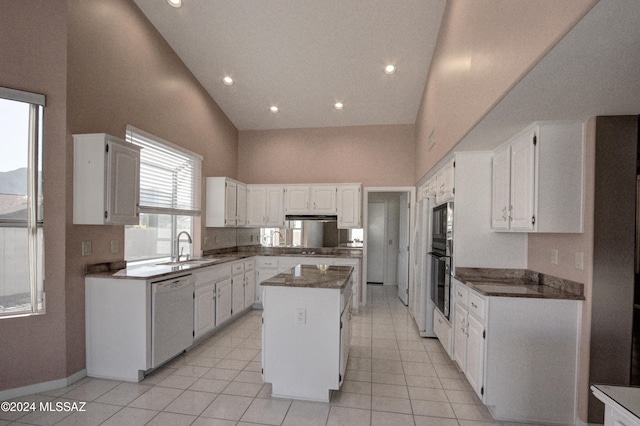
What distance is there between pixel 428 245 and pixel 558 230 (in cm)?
177

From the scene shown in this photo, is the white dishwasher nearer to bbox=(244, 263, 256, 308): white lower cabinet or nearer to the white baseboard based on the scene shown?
the white baseboard

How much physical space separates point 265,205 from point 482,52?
401 centimetres

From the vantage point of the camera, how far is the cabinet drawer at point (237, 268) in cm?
424

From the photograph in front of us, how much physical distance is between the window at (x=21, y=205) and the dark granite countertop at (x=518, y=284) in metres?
3.63

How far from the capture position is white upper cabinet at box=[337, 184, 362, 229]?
5.10 m

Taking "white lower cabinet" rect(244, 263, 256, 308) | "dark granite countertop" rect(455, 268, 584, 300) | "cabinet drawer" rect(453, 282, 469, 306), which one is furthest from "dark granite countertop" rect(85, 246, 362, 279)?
"dark granite countertop" rect(455, 268, 584, 300)

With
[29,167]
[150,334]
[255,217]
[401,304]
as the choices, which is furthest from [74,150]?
[401,304]

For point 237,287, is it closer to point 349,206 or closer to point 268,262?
point 268,262

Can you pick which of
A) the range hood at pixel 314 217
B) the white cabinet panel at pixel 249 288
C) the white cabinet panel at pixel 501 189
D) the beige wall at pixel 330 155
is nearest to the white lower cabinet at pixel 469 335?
the white cabinet panel at pixel 501 189

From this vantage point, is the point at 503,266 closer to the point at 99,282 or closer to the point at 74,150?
the point at 99,282

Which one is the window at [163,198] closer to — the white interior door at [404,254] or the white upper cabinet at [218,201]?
the white upper cabinet at [218,201]

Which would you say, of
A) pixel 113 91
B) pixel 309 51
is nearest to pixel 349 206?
pixel 309 51

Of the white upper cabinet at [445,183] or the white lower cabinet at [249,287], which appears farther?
the white lower cabinet at [249,287]

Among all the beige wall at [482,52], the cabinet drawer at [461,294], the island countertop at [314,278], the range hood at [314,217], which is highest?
the beige wall at [482,52]
